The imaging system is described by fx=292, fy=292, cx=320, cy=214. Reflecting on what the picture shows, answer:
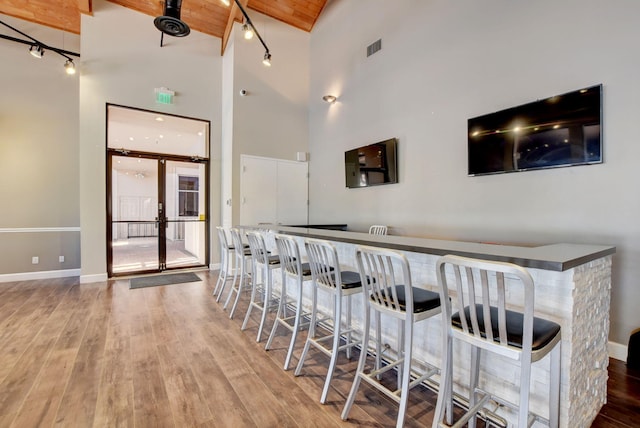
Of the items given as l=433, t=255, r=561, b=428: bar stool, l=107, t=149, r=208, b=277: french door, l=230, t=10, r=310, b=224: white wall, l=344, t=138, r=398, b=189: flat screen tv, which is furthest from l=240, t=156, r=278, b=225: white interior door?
l=433, t=255, r=561, b=428: bar stool

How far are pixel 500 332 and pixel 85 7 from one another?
679 centimetres

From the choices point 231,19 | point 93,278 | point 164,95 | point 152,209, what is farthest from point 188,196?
point 231,19

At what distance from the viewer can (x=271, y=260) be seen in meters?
3.06

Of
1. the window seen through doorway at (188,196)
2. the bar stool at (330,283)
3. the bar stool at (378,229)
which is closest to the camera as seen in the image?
the bar stool at (330,283)

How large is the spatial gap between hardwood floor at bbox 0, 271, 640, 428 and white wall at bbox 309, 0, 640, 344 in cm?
122

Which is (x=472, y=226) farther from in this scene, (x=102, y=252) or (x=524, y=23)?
(x=102, y=252)

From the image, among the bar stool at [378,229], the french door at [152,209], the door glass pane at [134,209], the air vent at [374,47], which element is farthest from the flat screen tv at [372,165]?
the door glass pane at [134,209]

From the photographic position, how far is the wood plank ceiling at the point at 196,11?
4.84m

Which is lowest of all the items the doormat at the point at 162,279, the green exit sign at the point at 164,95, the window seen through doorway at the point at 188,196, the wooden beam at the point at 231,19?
the doormat at the point at 162,279

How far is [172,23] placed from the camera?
352 cm

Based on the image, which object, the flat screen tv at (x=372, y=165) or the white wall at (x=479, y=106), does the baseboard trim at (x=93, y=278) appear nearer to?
the white wall at (x=479, y=106)

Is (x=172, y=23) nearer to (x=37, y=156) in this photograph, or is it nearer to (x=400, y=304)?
(x=37, y=156)

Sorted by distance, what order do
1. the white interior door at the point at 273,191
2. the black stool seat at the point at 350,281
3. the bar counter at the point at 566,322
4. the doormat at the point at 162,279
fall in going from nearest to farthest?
the bar counter at the point at 566,322, the black stool seat at the point at 350,281, the doormat at the point at 162,279, the white interior door at the point at 273,191

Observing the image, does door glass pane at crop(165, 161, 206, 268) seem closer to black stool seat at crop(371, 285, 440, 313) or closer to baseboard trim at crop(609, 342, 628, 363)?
black stool seat at crop(371, 285, 440, 313)
